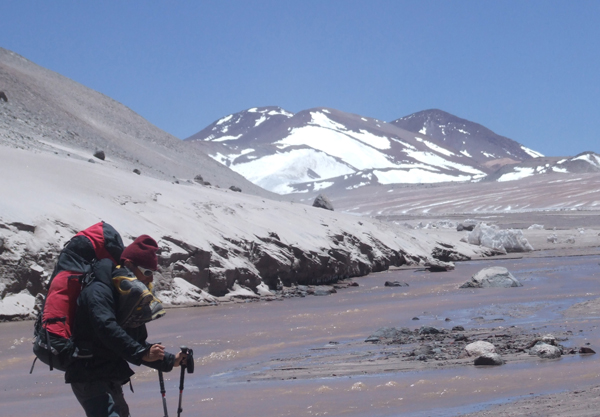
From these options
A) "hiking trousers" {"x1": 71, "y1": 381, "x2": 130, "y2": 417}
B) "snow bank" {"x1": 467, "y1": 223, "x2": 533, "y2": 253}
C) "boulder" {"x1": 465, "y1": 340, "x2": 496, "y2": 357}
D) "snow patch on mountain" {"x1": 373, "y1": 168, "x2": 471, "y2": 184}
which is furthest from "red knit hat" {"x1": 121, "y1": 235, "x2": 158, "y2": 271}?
"snow patch on mountain" {"x1": 373, "y1": 168, "x2": 471, "y2": 184}

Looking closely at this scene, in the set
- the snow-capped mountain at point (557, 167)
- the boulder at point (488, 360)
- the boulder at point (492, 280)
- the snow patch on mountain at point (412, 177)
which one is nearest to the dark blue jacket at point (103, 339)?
the boulder at point (488, 360)

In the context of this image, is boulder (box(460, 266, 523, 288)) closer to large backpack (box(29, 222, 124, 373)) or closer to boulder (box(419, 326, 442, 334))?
boulder (box(419, 326, 442, 334))

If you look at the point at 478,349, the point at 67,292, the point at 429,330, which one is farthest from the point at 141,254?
the point at 429,330

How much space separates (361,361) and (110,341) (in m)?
4.76

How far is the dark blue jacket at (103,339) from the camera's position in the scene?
369 centimetres

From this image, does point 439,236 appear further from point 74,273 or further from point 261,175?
point 261,175

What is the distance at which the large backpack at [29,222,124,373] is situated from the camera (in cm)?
376

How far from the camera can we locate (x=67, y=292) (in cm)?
383

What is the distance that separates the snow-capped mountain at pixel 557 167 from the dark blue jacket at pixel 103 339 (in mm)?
139952

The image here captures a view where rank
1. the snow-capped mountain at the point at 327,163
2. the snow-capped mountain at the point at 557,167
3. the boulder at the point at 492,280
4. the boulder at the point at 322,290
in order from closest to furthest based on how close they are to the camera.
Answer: the boulder at the point at 492,280 < the boulder at the point at 322,290 < the snow-capped mountain at the point at 327,163 < the snow-capped mountain at the point at 557,167

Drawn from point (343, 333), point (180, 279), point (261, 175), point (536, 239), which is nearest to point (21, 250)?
point (180, 279)

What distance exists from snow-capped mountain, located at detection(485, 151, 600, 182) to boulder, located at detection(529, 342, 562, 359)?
135309 mm

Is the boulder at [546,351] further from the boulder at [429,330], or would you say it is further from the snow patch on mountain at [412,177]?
the snow patch on mountain at [412,177]

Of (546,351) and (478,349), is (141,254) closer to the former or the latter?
(478,349)
